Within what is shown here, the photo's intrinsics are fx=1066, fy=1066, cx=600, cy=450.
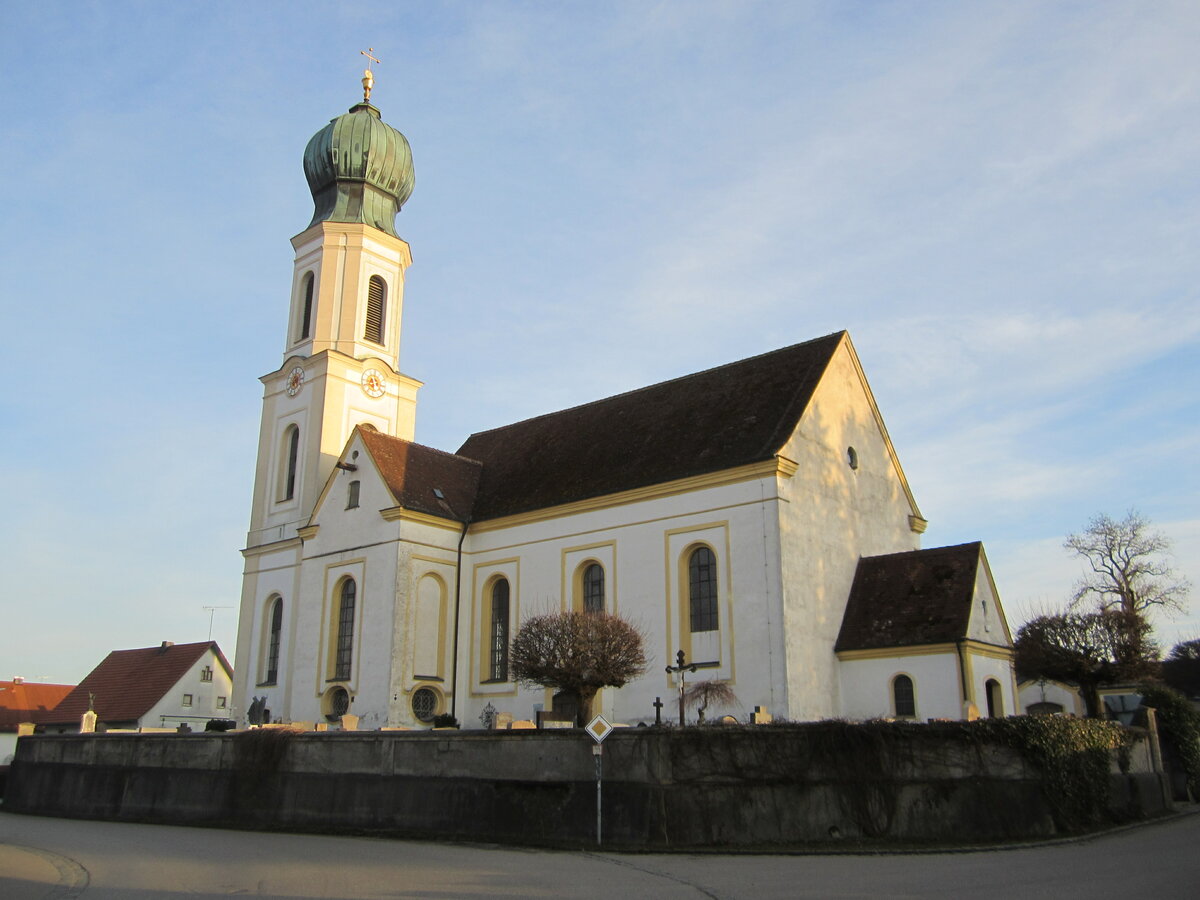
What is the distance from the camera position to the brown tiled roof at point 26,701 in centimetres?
5575

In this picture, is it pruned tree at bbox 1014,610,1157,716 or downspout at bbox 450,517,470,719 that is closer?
pruned tree at bbox 1014,610,1157,716

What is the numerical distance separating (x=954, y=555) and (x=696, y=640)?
23.8 ft

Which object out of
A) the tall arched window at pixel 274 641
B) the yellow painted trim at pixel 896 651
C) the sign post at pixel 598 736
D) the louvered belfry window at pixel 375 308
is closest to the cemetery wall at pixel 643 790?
the sign post at pixel 598 736

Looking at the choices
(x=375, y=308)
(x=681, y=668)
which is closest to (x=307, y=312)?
(x=375, y=308)

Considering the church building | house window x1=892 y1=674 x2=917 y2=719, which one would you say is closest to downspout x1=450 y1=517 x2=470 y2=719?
the church building

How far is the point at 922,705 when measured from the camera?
25797mm

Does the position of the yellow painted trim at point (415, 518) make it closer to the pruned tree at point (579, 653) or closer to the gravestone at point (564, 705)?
the gravestone at point (564, 705)

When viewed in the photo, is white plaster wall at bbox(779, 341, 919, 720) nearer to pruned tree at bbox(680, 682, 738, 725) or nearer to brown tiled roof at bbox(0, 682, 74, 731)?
pruned tree at bbox(680, 682, 738, 725)

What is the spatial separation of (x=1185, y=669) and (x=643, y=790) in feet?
210

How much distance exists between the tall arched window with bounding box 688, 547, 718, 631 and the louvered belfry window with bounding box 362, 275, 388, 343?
55.8ft

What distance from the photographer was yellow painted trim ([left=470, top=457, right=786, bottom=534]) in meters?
27.2

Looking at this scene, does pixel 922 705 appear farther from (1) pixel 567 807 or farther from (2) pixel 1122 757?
(1) pixel 567 807

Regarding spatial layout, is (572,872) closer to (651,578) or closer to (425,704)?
(651,578)

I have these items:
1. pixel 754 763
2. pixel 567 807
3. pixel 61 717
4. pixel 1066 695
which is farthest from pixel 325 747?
pixel 61 717
